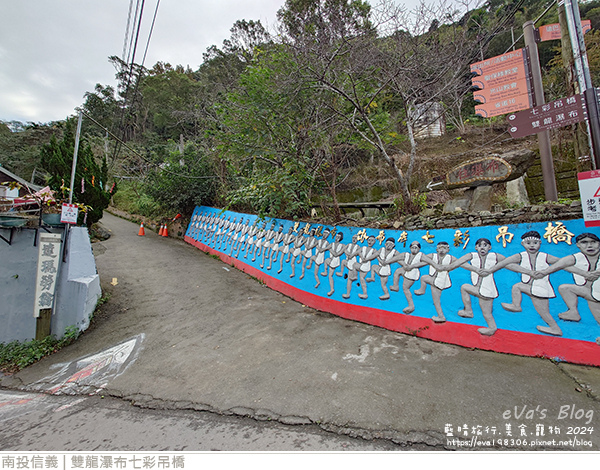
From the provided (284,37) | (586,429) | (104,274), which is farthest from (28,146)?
(586,429)

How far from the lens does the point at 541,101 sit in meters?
4.34

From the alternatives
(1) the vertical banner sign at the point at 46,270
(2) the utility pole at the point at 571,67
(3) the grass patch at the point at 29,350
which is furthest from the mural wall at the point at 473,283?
(1) the vertical banner sign at the point at 46,270

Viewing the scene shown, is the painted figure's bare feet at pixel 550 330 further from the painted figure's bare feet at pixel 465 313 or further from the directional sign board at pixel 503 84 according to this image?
A: the directional sign board at pixel 503 84

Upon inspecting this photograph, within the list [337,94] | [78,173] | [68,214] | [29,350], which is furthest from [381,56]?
[78,173]

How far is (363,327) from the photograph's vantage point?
522 cm

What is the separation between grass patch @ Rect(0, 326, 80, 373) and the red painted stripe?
5475 millimetres

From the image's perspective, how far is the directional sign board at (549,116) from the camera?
330 cm

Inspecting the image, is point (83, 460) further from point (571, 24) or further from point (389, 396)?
point (571, 24)

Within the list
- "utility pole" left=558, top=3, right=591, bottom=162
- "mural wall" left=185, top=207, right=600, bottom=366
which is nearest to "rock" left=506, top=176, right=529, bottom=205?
"utility pole" left=558, top=3, right=591, bottom=162

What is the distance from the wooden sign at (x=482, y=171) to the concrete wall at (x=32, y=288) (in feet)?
27.6

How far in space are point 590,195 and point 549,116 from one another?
124cm

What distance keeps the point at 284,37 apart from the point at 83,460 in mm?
7086

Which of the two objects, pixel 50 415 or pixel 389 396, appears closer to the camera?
pixel 389 396

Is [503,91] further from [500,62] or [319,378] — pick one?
[319,378]
